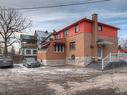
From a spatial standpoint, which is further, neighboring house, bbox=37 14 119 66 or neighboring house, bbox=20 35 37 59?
neighboring house, bbox=20 35 37 59

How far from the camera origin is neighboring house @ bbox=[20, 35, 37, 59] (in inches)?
2053

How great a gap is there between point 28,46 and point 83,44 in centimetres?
2840

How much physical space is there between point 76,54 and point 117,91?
66.8ft

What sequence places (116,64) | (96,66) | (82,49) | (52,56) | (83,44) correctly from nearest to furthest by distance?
(116,64) < (96,66) < (83,44) < (82,49) < (52,56)

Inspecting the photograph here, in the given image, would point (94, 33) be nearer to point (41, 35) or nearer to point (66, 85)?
point (66, 85)

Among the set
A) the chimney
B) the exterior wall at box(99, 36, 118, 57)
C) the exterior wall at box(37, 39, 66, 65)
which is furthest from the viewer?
the exterior wall at box(37, 39, 66, 65)

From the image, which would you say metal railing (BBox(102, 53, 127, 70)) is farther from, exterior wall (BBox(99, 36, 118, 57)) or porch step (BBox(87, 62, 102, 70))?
exterior wall (BBox(99, 36, 118, 57))

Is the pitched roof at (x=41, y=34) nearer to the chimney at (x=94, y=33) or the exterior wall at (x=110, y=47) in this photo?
the exterior wall at (x=110, y=47)

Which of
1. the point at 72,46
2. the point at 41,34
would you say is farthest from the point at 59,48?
the point at 41,34

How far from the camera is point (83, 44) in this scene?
1096 inches

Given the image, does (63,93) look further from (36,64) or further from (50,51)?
(50,51)

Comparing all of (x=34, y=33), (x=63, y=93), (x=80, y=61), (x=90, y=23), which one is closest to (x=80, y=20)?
(x=90, y=23)

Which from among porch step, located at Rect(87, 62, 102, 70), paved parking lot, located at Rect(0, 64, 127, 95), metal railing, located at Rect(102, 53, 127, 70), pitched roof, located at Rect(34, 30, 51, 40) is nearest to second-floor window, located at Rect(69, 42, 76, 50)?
porch step, located at Rect(87, 62, 102, 70)

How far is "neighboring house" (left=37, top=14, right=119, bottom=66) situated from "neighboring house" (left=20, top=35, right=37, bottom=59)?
18.9 meters
